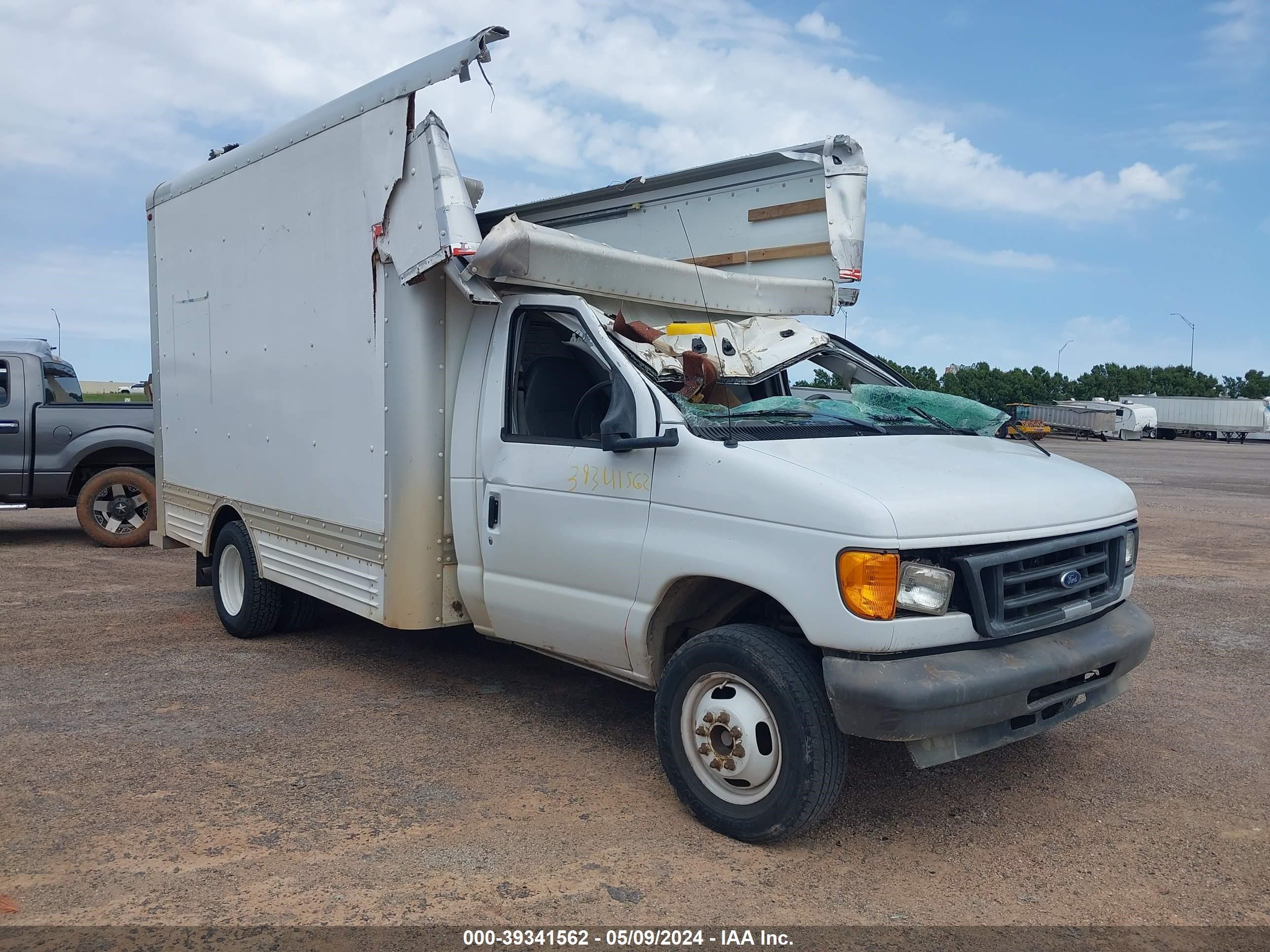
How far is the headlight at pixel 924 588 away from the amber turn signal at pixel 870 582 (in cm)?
5

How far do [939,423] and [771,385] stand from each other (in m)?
1.10

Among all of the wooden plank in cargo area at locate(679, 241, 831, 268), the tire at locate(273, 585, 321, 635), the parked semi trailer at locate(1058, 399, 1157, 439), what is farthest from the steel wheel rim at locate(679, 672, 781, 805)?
the parked semi trailer at locate(1058, 399, 1157, 439)

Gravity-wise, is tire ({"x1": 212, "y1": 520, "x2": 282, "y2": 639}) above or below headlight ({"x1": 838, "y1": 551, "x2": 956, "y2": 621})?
below

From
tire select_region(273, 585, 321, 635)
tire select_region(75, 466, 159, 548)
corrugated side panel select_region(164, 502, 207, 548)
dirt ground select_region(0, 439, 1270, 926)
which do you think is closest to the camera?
dirt ground select_region(0, 439, 1270, 926)

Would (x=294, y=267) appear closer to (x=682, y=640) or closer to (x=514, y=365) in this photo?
(x=514, y=365)

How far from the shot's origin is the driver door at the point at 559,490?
175 inches

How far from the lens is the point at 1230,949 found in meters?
3.25

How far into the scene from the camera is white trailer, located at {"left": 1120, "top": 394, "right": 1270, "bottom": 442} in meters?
54.0

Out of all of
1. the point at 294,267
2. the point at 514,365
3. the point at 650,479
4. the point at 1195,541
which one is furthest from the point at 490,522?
the point at 1195,541

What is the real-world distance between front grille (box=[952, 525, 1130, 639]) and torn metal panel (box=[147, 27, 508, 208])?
124 inches

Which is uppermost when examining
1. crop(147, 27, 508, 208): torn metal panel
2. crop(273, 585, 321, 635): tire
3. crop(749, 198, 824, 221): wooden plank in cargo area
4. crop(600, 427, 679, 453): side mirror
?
crop(147, 27, 508, 208): torn metal panel

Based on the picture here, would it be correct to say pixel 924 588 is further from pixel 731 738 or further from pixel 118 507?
pixel 118 507

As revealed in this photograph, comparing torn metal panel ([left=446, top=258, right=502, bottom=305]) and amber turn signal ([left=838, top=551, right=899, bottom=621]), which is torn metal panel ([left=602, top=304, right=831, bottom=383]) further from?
amber turn signal ([left=838, top=551, right=899, bottom=621])

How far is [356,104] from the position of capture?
5602mm
